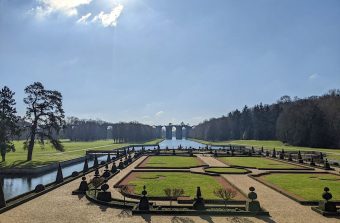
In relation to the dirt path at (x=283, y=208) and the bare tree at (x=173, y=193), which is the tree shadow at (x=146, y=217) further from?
the dirt path at (x=283, y=208)

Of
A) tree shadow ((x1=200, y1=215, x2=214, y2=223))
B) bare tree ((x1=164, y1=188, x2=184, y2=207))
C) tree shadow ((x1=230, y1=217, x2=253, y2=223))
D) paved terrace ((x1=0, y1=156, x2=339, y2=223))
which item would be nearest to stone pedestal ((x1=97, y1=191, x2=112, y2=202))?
paved terrace ((x1=0, y1=156, x2=339, y2=223))

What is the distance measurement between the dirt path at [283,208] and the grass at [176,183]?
2.84m

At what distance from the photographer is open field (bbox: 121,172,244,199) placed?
82.7 ft

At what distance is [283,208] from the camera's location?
20656mm

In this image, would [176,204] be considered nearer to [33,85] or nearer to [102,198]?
[102,198]

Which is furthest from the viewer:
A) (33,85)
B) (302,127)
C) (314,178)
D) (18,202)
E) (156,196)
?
(302,127)

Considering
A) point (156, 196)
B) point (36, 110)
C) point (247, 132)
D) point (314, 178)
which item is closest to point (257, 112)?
point (247, 132)

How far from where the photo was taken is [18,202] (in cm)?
2139

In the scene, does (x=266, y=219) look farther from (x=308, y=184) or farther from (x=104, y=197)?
(x=308, y=184)

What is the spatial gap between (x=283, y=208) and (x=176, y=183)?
1079 centimetres

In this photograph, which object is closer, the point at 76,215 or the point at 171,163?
the point at 76,215

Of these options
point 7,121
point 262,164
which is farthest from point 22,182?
point 262,164

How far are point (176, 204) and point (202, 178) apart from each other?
11968 millimetres

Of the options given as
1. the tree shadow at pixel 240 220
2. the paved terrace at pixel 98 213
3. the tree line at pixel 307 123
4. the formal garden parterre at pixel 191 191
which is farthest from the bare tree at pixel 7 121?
the tree line at pixel 307 123
